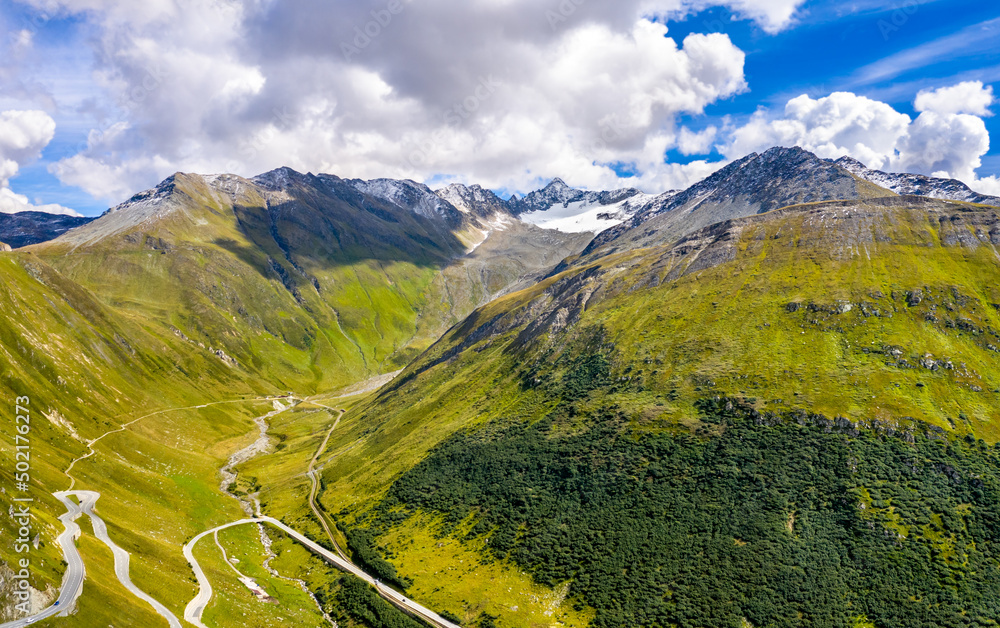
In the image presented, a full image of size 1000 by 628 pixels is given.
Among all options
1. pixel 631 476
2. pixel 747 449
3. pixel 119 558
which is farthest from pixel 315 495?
pixel 747 449

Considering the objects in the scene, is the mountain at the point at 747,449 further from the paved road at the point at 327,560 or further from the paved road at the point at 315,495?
the paved road at the point at 315,495

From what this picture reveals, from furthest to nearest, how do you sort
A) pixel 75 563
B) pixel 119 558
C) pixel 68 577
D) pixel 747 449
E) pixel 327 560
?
pixel 327 560
pixel 747 449
pixel 119 558
pixel 75 563
pixel 68 577

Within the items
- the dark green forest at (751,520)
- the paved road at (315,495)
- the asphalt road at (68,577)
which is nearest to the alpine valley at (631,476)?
the dark green forest at (751,520)

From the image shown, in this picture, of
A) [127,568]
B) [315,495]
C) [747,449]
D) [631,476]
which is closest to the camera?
[127,568]

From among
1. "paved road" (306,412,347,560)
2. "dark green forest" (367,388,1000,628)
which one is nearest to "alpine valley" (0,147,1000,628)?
"dark green forest" (367,388,1000,628)

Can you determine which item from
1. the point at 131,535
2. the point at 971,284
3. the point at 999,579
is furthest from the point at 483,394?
the point at 971,284

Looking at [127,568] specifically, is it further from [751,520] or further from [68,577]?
[751,520]

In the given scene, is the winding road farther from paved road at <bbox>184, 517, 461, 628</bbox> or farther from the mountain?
the mountain
